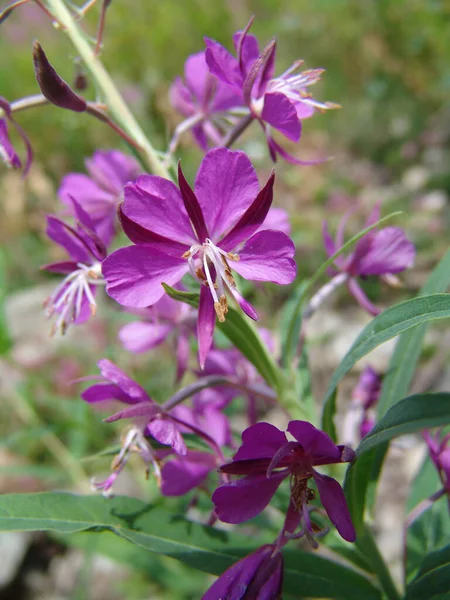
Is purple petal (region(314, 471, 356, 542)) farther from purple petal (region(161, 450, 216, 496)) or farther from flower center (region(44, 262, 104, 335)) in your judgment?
flower center (region(44, 262, 104, 335))

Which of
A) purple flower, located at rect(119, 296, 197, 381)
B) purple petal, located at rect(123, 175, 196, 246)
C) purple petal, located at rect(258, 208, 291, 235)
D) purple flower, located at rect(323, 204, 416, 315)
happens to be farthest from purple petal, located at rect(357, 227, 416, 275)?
purple petal, located at rect(123, 175, 196, 246)

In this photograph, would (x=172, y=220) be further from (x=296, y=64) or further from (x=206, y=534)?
(x=206, y=534)

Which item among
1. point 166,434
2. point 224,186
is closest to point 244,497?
point 166,434

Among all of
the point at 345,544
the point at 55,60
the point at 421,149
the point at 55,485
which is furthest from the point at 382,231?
the point at 55,60

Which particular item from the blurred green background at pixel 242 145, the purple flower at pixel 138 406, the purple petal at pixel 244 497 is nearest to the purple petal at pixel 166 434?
the purple flower at pixel 138 406

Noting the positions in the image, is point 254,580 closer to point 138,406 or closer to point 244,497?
point 244,497

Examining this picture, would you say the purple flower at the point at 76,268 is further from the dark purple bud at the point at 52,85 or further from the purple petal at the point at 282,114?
the purple petal at the point at 282,114

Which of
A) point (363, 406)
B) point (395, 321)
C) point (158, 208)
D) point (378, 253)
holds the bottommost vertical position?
point (158, 208)
